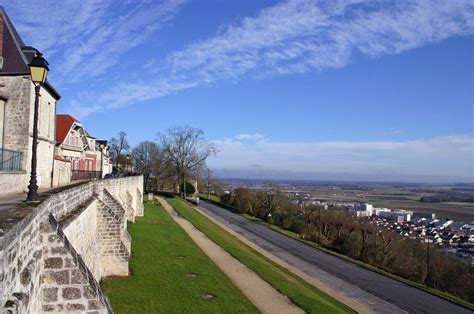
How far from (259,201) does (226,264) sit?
37.8 m

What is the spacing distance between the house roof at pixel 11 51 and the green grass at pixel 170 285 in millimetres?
8771

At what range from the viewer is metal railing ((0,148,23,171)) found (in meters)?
14.3

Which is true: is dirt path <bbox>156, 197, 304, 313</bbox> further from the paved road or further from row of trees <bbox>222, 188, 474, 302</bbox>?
row of trees <bbox>222, 188, 474, 302</bbox>

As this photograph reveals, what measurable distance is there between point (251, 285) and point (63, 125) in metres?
24.2

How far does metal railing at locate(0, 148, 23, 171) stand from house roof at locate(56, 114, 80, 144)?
17.4 meters

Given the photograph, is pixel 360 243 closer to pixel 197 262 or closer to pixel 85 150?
pixel 197 262

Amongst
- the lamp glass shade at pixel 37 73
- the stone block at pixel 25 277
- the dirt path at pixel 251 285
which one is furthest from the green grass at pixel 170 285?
the stone block at pixel 25 277

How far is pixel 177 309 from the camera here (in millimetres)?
12625

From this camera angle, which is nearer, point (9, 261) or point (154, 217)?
point (9, 261)

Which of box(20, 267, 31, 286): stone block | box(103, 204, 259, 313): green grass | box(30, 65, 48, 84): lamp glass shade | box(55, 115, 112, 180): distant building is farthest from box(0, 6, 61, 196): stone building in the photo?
box(55, 115, 112, 180): distant building

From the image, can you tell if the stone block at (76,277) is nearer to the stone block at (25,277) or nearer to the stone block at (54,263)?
the stone block at (54,263)

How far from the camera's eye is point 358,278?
84.4 feet

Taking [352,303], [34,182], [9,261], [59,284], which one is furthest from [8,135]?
[352,303]

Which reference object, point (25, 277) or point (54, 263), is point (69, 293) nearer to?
point (54, 263)
